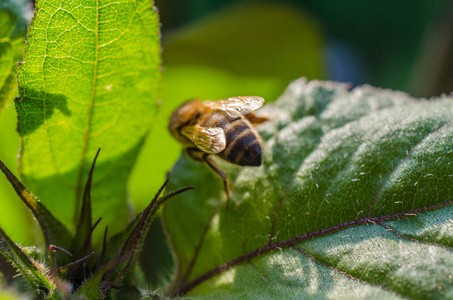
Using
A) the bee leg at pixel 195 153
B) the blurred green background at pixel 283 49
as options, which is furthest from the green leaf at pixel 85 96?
the blurred green background at pixel 283 49

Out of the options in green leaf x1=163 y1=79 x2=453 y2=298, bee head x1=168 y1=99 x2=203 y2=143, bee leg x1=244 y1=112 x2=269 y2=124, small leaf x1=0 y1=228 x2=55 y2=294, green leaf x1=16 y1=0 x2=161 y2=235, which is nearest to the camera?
small leaf x1=0 y1=228 x2=55 y2=294

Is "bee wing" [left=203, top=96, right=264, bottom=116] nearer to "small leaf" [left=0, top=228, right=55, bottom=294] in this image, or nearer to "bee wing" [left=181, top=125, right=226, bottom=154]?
"bee wing" [left=181, top=125, right=226, bottom=154]

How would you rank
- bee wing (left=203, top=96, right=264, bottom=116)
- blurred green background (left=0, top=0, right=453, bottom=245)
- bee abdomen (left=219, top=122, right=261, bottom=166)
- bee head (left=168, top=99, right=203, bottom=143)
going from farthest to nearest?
blurred green background (left=0, top=0, right=453, bottom=245)
bee head (left=168, top=99, right=203, bottom=143)
bee wing (left=203, top=96, right=264, bottom=116)
bee abdomen (left=219, top=122, right=261, bottom=166)

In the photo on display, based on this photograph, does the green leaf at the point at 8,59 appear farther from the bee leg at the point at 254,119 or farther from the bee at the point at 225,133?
the bee leg at the point at 254,119

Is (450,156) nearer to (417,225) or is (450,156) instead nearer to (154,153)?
(417,225)

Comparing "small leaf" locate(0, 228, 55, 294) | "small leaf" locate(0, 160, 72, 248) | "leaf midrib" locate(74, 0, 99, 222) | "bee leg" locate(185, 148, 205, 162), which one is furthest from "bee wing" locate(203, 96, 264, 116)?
"small leaf" locate(0, 228, 55, 294)

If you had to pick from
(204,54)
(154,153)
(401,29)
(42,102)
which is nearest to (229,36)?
(204,54)

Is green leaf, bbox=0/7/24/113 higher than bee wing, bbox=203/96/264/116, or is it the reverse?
green leaf, bbox=0/7/24/113

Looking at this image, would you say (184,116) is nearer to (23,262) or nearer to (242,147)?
(242,147)

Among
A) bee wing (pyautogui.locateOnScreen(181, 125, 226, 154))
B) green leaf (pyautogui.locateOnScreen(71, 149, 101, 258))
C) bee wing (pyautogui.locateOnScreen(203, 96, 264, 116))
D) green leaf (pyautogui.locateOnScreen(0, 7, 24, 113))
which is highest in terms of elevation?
green leaf (pyautogui.locateOnScreen(0, 7, 24, 113))
